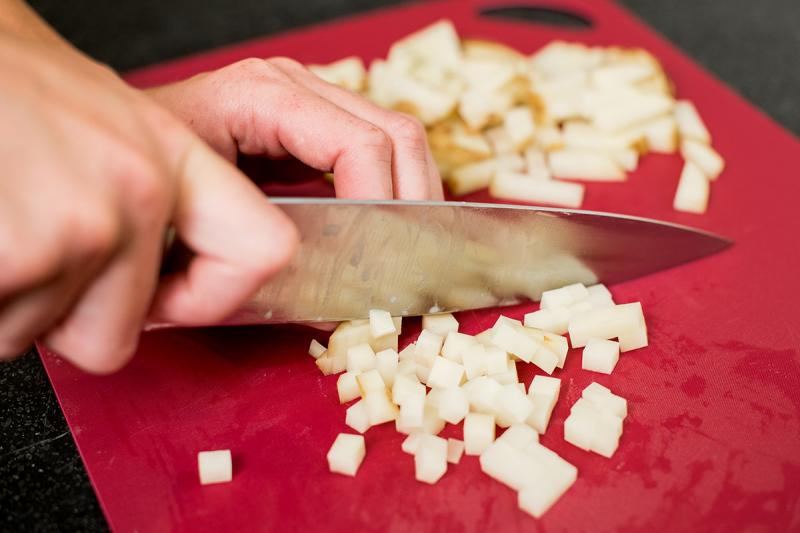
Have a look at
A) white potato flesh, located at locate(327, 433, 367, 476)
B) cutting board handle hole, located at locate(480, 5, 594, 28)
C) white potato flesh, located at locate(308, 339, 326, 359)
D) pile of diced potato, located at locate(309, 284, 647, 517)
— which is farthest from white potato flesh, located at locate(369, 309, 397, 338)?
cutting board handle hole, located at locate(480, 5, 594, 28)

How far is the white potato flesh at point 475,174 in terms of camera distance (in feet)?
6.13

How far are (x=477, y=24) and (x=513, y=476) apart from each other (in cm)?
167

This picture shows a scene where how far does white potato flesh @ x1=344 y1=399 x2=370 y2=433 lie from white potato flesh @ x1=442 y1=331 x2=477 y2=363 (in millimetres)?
187

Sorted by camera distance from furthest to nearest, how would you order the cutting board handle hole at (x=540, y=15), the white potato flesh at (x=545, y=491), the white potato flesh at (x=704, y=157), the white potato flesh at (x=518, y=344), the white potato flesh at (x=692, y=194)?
the cutting board handle hole at (x=540, y=15), the white potato flesh at (x=704, y=157), the white potato flesh at (x=692, y=194), the white potato flesh at (x=518, y=344), the white potato flesh at (x=545, y=491)

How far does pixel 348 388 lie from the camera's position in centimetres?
137

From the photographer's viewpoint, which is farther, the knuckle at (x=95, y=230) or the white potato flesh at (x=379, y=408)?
the white potato flesh at (x=379, y=408)

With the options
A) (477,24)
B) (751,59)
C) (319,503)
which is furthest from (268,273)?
(751,59)

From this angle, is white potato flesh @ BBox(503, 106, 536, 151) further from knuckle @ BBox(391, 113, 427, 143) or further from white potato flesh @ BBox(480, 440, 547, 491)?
white potato flesh @ BBox(480, 440, 547, 491)

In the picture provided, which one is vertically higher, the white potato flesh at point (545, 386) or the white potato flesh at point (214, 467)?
the white potato flesh at point (545, 386)

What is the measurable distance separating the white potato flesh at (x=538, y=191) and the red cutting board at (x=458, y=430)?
0.30 m

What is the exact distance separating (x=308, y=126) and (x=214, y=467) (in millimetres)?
622

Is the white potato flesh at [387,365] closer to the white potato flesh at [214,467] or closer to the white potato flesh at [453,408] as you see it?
the white potato flesh at [453,408]

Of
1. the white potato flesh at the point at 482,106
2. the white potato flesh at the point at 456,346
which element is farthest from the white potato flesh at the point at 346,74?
the white potato flesh at the point at 456,346

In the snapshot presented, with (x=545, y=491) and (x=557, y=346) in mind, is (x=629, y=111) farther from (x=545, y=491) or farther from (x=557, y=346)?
(x=545, y=491)
